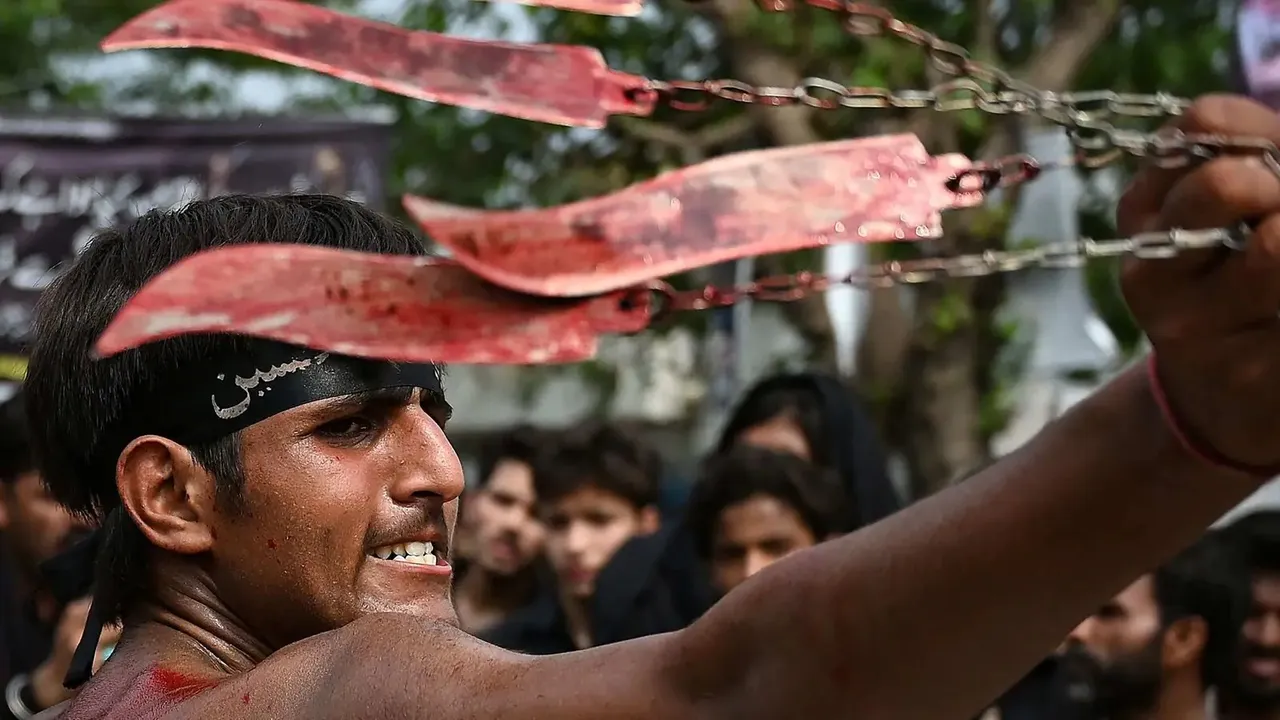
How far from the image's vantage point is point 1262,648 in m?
5.01

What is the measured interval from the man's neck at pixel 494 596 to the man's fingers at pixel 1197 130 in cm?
473

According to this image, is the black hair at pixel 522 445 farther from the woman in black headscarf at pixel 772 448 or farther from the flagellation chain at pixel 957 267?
the flagellation chain at pixel 957 267

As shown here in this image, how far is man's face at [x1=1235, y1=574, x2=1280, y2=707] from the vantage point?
493cm

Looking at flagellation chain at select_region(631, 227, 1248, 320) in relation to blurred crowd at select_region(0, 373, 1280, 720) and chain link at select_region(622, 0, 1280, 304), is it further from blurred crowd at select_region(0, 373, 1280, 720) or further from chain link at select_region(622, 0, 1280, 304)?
blurred crowd at select_region(0, 373, 1280, 720)

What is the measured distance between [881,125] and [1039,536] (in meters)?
6.82

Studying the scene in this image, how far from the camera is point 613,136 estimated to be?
35.2ft

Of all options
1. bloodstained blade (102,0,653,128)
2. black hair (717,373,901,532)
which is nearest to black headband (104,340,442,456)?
bloodstained blade (102,0,653,128)

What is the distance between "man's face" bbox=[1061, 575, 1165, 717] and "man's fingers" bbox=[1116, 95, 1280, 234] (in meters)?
3.52

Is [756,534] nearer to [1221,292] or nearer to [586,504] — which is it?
[586,504]

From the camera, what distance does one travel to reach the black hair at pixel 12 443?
5.64m

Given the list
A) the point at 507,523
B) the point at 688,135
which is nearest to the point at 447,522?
the point at 507,523

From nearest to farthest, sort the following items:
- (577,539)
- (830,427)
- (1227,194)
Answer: (1227,194), (830,427), (577,539)

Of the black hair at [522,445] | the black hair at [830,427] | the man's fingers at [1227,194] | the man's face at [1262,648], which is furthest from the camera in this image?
the black hair at [522,445]

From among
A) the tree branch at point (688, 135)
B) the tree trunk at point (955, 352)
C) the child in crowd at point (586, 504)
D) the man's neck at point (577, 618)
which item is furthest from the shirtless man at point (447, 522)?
the tree trunk at point (955, 352)
